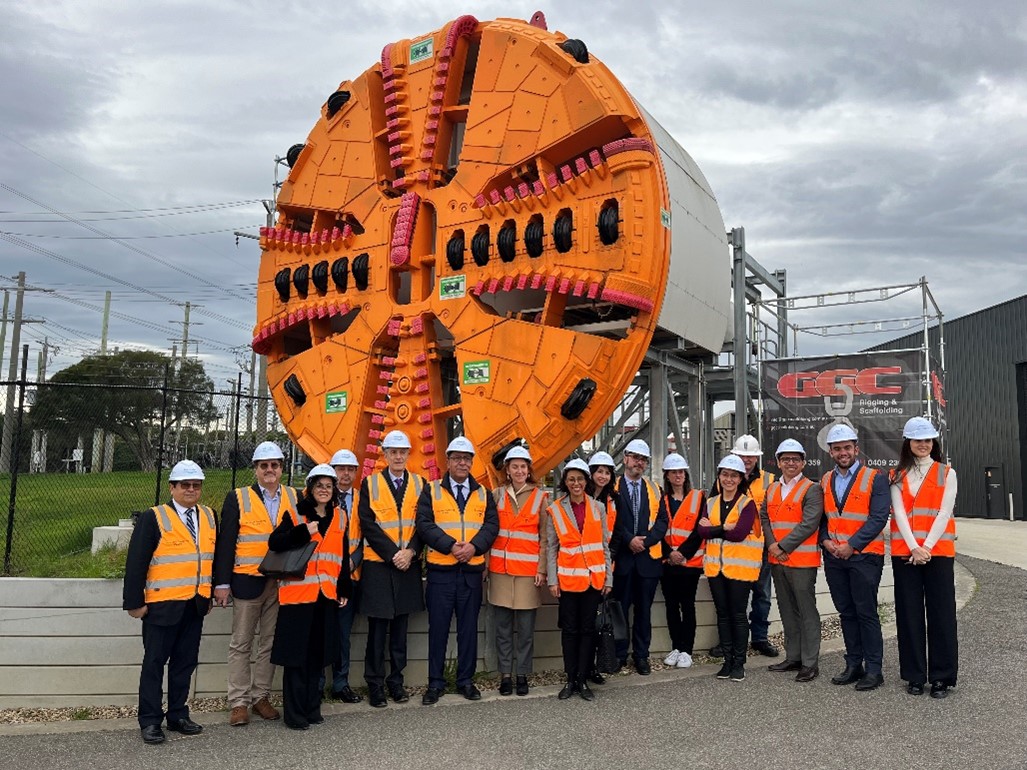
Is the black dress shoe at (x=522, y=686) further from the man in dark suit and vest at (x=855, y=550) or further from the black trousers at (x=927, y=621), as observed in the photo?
the black trousers at (x=927, y=621)

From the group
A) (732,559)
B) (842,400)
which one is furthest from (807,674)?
(842,400)

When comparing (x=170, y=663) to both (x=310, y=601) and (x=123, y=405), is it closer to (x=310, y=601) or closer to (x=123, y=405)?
(x=310, y=601)

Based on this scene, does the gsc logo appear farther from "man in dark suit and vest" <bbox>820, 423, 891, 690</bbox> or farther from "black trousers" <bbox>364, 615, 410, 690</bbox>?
"black trousers" <bbox>364, 615, 410, 690</bbox>

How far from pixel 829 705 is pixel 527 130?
21.1 feet

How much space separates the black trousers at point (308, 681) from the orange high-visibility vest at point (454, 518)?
914 millimetres

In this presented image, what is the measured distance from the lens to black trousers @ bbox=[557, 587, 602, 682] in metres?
5.91

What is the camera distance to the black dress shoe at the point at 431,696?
581cm

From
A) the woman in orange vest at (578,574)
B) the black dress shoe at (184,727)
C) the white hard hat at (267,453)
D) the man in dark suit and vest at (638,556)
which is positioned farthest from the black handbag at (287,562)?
the man in dark suit and vest at (638,556)

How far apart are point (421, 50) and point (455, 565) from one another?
6994 millimetres

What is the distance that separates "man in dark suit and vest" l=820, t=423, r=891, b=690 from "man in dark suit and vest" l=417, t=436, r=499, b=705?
8.75ft

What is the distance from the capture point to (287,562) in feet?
17.3

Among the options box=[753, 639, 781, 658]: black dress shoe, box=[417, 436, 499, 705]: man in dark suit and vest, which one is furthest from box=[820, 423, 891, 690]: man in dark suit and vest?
box=[417, 436, 499, 705]: man in dark suit and vest

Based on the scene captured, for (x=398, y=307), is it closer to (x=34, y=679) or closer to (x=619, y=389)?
(x=619, y=389)

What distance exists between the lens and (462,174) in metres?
9.48
